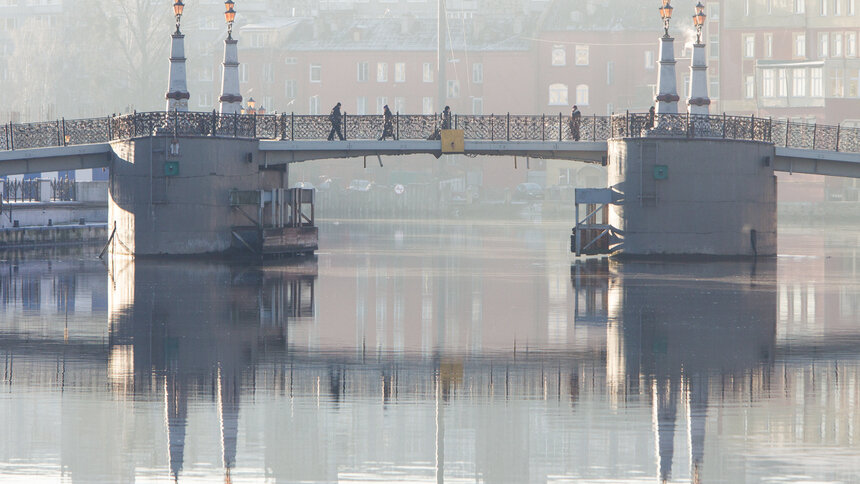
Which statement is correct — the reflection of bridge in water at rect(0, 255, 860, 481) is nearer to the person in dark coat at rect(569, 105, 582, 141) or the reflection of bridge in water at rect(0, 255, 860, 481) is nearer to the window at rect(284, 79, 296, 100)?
the person in dark coat at rect(569, 105, 582, 141)

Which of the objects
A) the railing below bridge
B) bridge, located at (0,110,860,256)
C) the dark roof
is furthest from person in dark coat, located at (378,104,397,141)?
the dark roof

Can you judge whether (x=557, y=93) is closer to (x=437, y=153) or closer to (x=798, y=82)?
(x=798, y=82)

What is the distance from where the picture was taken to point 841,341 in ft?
90.6

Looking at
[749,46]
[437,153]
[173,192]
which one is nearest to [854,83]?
[749,46]

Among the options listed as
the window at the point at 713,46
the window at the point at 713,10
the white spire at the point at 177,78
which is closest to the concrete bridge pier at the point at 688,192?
the white spire at the point at 177,78

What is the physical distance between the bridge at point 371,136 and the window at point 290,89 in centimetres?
7028

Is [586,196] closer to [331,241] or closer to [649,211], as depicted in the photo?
[649,211]

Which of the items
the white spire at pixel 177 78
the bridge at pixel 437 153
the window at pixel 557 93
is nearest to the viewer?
the bridge at pixel 437 153

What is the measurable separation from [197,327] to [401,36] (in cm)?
9691

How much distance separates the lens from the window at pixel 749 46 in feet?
357

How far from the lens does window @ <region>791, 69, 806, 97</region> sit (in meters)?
104

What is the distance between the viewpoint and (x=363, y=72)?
12338cm

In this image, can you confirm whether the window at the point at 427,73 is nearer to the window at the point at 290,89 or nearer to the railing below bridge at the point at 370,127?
the window at the point at 290,89

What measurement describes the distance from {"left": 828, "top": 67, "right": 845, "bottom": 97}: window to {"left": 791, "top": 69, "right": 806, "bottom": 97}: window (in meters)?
1.85
